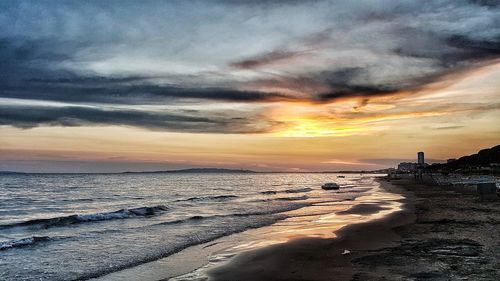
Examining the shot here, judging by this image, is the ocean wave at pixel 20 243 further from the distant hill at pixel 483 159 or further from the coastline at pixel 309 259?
the distant hill at pixel 483 159

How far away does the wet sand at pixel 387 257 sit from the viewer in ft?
36.6

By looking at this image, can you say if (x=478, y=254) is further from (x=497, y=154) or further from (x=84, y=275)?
(x=497, y=154)

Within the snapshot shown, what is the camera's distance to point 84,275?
13.5 metres

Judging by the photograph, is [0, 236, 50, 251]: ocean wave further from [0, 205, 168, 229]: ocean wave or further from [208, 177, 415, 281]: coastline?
[208, 177, 415, 281]: coastline

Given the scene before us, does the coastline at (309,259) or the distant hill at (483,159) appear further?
the distant hill at (483,159)

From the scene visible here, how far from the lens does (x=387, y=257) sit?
13.5 metres

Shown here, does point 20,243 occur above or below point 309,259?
below

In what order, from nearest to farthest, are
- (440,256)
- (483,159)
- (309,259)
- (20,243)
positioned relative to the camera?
(440,256) → (309,259) → (20,243) → (483,159)

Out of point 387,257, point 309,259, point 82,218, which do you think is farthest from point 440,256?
point 82,218

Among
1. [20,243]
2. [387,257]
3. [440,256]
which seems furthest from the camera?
[20,243]

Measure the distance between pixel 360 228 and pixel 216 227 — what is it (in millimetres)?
8781

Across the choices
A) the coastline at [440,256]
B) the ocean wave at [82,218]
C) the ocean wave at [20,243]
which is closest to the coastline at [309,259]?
the coastline at [440,256]

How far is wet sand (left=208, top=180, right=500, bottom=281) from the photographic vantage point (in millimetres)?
11141

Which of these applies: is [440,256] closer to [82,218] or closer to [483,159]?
[82,218]
